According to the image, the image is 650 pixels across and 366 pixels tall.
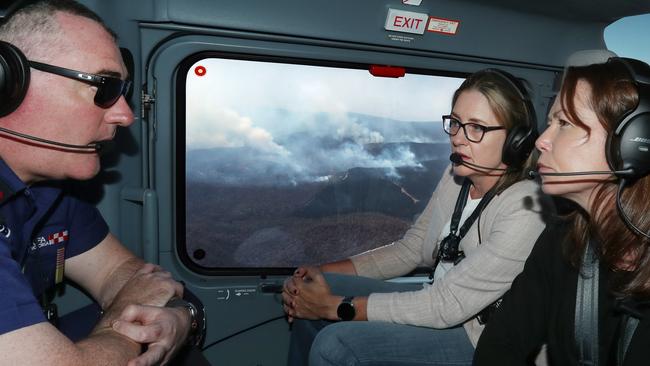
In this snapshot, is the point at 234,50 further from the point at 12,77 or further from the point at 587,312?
the point at 587,312

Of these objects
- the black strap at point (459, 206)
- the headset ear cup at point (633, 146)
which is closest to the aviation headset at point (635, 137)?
the headset ear cup at point (633, 146)

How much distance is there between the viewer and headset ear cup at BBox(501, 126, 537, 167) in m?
2.03

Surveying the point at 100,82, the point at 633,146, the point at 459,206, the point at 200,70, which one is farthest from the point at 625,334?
the point at 200,70

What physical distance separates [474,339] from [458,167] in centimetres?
67

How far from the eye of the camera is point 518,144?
2.02 metres

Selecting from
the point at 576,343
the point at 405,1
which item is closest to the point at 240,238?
the point at 405,1

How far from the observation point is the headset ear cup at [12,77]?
4.30 ft

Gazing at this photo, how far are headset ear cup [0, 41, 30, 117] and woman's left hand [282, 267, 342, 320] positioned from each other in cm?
139

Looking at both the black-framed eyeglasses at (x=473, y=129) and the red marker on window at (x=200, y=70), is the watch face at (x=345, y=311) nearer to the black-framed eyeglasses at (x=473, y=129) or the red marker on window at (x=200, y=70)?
the black-framed eyeglasses at (x=473, y=129)

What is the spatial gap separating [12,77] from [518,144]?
166 cm

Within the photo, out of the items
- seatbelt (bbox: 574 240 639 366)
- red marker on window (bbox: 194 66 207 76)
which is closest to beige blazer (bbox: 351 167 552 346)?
seatbelt (bbox: 574 240 639 366)

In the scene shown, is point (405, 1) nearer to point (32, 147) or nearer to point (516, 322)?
point (516, 322)

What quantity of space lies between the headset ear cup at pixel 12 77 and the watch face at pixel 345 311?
4.58ft

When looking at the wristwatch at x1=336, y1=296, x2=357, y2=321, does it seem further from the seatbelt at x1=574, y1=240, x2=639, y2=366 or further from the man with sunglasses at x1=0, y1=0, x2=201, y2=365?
the seatbelt at x1=574, y1=240, x2=639, y2=366
